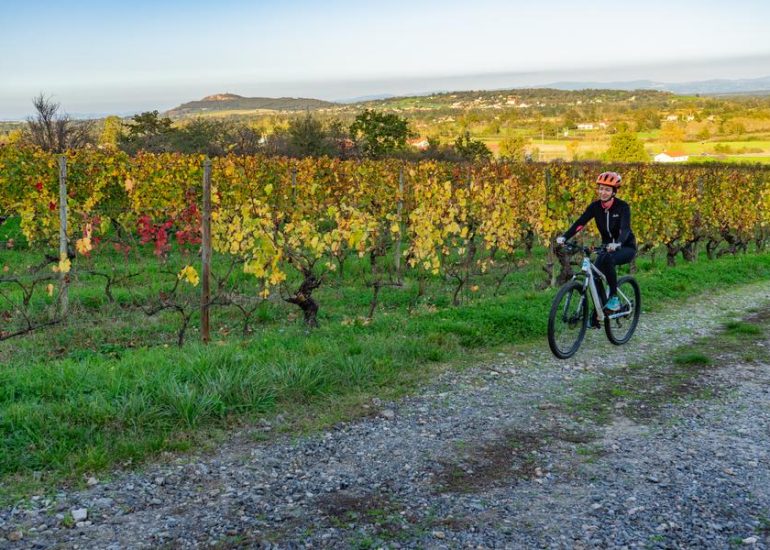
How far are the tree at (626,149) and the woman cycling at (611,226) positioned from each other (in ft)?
245

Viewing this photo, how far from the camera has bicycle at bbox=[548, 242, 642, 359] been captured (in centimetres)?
632

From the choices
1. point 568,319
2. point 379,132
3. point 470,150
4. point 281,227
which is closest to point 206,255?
point 568,319

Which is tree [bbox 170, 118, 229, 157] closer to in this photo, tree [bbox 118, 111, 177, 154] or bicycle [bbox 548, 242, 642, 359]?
tree [bbox 118, 111, 177, 154]

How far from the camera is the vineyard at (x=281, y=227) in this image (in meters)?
8.24

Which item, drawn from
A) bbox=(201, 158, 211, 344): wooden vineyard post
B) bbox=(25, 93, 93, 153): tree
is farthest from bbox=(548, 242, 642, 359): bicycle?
bbox=(25, 93, 93, 153): tree

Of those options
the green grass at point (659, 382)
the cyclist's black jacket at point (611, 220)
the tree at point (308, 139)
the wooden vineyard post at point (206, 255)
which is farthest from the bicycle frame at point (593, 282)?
the tree at point (308, 139)

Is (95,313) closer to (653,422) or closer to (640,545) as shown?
(653,422)

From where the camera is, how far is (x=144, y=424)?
4.38m

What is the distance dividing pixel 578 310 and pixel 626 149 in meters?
77.1

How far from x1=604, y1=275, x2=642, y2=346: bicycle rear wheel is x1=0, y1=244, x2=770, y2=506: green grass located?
0.78 metres

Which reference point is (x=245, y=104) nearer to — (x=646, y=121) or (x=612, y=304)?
(x=646, y=121)

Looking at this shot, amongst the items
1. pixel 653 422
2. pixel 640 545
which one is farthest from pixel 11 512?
pixel 653 422

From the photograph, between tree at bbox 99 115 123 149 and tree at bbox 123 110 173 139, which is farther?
tree at bbox 99 115 123 149

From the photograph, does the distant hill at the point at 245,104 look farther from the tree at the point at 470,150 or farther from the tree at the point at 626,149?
the tree at the point at 470,150
